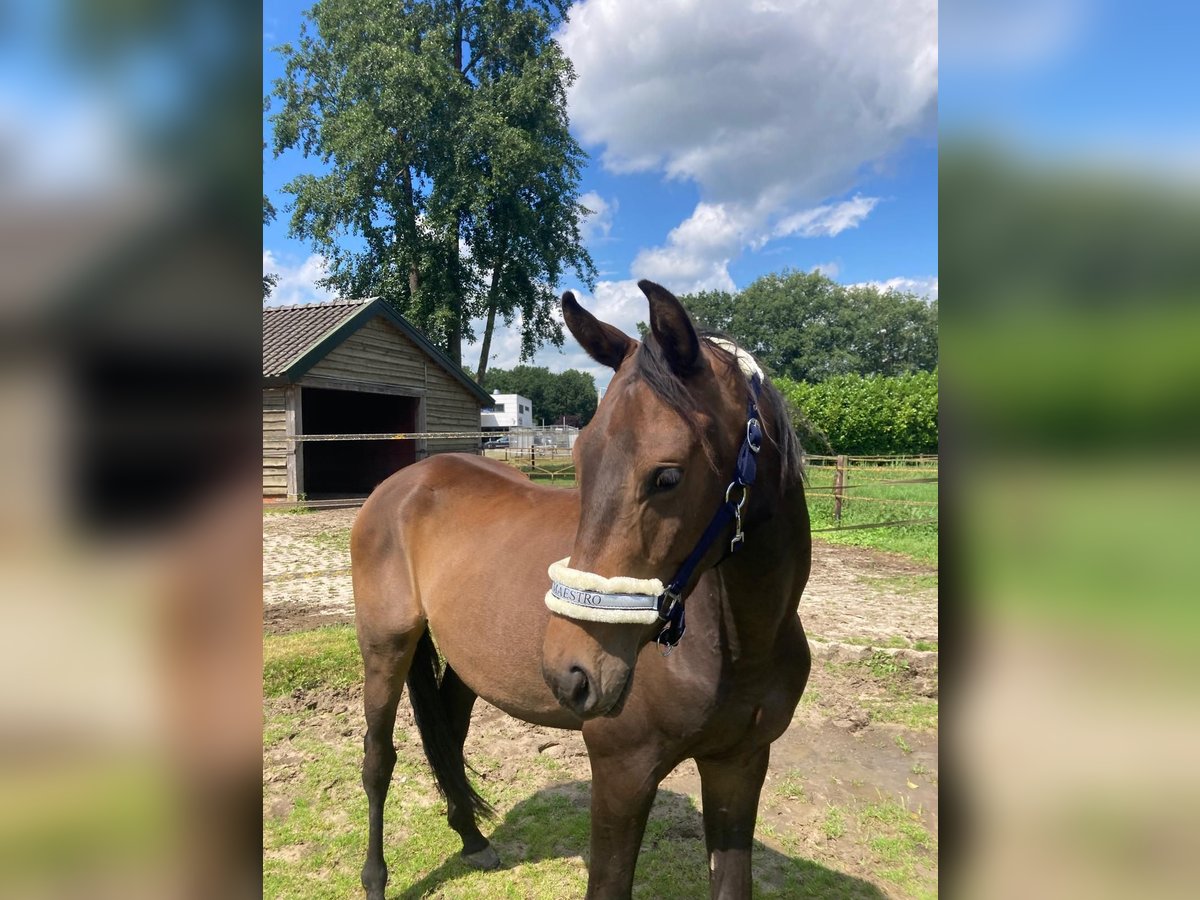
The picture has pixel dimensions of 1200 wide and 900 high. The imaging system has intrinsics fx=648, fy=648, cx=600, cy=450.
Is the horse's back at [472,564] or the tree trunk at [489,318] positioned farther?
the tree trunk at [489,318]

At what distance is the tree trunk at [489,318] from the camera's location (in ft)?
72.8

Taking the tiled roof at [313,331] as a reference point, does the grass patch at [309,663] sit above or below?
below

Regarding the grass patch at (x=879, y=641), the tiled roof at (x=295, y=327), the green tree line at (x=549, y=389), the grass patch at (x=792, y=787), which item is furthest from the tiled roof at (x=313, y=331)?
the green tree line at (x=549, y=389)

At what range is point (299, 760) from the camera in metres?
3.74

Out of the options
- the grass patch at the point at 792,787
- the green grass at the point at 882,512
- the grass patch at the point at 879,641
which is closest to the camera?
the grass patch at the point at 792,787

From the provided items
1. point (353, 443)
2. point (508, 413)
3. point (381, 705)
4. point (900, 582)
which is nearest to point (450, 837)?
point (381, 705)

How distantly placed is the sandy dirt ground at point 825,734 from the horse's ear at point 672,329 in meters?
2.57

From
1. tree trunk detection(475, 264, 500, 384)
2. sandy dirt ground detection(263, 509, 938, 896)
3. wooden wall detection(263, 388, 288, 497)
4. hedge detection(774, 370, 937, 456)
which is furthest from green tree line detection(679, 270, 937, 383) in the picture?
sandy dirt ground detection(263, 509, 938, 896)

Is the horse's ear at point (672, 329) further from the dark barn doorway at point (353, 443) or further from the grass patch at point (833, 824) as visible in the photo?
the dark barn doorway at point (353, 443)

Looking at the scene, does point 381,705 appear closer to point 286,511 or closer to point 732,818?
point 732,818
